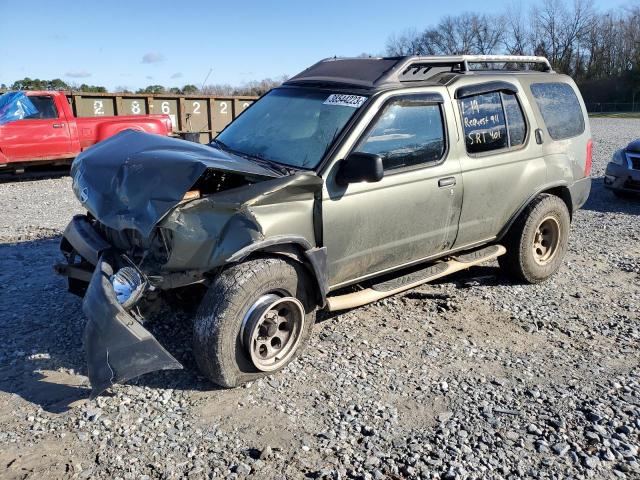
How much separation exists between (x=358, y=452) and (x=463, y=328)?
1.95 metres

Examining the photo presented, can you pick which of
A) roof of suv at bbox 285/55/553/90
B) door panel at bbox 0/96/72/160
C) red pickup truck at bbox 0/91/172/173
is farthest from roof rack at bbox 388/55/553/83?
door panel at bbox 0/96/72/160

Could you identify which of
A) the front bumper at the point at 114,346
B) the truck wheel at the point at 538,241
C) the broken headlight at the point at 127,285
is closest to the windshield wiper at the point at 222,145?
the broken headlight at the point at 127,285

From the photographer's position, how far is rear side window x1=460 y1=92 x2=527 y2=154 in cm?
479

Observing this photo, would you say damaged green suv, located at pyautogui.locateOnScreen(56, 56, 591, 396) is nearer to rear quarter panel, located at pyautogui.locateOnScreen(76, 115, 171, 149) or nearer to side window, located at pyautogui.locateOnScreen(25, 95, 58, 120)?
rear quarter panel, located at pyautogui.locateOnScreen(76, 115, 171, 149)

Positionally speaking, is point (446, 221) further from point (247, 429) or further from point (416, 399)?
point (247, 429)

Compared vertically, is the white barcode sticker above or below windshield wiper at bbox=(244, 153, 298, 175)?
above

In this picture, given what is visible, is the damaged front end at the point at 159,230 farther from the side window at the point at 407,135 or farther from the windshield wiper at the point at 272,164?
the side window at the point at 407,135

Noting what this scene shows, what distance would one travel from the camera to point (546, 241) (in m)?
5.75

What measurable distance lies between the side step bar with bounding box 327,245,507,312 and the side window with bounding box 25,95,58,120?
31.3ft

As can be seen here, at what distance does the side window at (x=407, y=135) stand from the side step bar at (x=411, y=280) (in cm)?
94

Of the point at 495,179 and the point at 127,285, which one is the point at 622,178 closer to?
the point at 495,179

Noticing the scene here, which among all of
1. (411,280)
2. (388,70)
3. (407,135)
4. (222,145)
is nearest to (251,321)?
(411,280)

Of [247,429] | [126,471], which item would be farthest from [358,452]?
[126,471]

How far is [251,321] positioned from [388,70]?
7.71 ft
